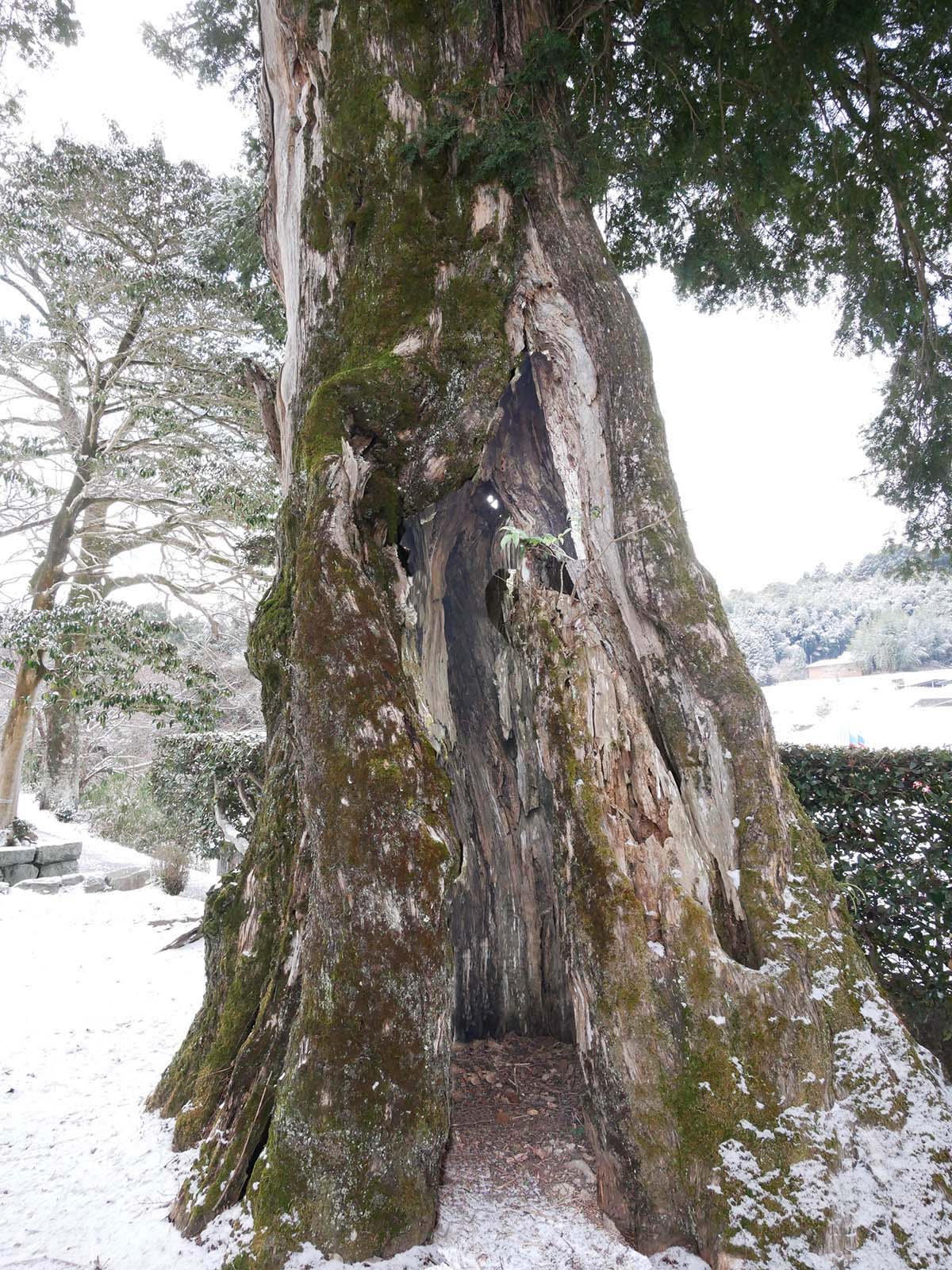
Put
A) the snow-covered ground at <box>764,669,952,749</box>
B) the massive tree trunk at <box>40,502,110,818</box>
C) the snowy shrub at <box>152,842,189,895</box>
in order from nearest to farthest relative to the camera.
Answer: the snowy shrub at <box>152,842,189,895</box>, the massive tree trunk at <box>40,502,110,818</box>, the snow-covered ground at <box>764,669,952,749</box>

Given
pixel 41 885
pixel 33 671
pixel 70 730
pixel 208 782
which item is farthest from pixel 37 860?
pixel 70 730

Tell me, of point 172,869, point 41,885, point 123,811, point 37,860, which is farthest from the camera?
point 123,811

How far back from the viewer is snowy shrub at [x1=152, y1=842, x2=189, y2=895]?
847 cm

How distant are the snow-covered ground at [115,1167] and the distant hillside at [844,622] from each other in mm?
20236

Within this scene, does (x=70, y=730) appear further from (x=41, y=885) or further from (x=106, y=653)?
(x=106, y=653)

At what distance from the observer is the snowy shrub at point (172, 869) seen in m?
8.47

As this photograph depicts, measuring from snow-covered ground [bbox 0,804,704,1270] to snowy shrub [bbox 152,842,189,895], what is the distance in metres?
3.77

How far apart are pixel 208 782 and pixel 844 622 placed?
28.4 m

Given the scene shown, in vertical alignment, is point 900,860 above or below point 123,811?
above

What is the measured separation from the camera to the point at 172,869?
8.59 meters

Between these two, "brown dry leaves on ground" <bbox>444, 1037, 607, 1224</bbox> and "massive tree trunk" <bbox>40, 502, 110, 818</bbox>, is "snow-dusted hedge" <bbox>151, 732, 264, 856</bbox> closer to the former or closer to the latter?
"massive tree trunk" <bbox>40, 502, 110, 818</bbox>

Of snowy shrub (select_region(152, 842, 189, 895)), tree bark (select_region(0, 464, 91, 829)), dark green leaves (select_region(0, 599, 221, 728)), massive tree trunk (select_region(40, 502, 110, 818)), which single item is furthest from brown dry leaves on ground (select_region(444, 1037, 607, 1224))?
massive tree trunk (select_region(40, 502, 110, 818))

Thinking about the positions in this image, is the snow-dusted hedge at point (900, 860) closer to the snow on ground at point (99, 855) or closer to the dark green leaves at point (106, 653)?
the dark green leaves at point (106, 653)

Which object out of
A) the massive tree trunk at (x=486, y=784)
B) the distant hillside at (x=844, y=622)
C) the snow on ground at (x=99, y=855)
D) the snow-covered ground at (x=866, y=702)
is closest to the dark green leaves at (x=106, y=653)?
the snow on ground at (x=99, y=855)
